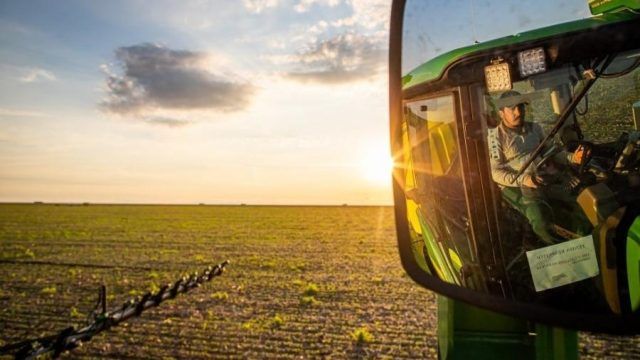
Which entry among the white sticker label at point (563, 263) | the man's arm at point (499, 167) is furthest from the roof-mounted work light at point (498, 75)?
the white sticker label at point (563, 263)

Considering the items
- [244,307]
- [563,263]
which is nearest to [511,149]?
[563,263]

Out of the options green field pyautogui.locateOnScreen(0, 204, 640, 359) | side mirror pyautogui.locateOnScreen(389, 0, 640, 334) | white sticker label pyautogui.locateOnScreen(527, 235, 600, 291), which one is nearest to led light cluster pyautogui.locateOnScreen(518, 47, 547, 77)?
side mirror pyautogui.locateOnScreen(389, 0, 640, 334)

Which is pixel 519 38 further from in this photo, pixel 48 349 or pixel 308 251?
pixel 308 251

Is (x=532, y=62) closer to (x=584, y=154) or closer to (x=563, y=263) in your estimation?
(x=584, y=154)

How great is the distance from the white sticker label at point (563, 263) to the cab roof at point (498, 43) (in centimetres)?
42

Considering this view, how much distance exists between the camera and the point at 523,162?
1.05 m

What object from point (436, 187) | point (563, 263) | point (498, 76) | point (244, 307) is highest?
point (498, 76)

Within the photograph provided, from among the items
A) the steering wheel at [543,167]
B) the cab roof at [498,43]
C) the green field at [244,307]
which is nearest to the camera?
the cab roof at [498,43]

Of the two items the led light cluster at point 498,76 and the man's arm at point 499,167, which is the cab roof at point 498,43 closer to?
the led light cluster at point 498,76

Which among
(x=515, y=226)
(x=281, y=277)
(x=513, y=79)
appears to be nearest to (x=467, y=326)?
(x=515, y=226)

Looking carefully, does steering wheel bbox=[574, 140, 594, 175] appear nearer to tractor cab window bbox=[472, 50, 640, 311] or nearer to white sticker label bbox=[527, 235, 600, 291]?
tractor cab window bbox=[472, 50, 640, 311]

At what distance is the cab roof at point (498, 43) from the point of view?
938 millimetres

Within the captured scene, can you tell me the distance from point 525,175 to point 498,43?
0.94 feet

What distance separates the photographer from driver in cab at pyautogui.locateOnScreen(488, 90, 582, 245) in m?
1.03
